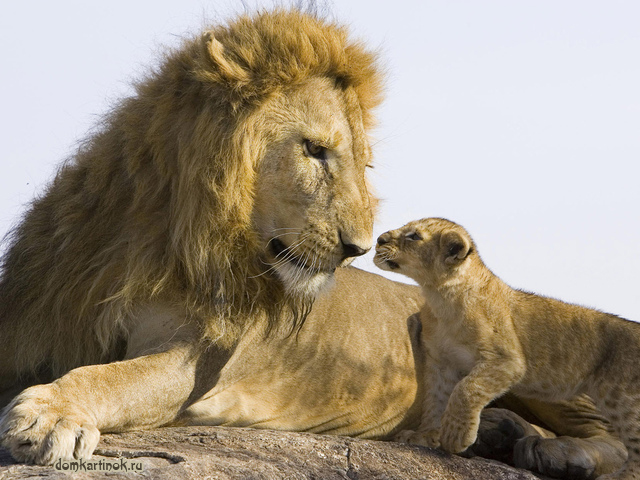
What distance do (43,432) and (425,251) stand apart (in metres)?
1.78

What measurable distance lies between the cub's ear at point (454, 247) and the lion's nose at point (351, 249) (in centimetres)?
52

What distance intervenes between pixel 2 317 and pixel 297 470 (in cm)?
138

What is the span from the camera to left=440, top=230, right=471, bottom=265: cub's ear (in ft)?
13.8

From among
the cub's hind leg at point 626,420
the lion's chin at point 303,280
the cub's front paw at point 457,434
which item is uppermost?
A: the lion's chin at point 303,280

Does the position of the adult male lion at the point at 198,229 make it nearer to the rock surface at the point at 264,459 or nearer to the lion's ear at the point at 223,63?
the lion's ear at the point at 223,63

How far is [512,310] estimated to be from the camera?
14.0 ft

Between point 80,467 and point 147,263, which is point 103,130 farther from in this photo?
point 80,467

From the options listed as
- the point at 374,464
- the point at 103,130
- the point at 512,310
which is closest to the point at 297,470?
the point at 374,464

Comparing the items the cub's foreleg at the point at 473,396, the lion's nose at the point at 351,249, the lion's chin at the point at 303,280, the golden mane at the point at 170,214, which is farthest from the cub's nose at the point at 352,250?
the cub's foreleg at the point at 473,396

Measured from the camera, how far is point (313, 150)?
3.89 meters

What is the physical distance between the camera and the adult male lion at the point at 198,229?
3799 millimetres

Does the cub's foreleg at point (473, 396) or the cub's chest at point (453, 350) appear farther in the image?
the cub's chest at point (453, 350)

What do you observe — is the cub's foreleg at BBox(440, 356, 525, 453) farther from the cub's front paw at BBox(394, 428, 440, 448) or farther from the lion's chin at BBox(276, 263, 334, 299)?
the lion's chin at BBox(276, 263, 334, 299)

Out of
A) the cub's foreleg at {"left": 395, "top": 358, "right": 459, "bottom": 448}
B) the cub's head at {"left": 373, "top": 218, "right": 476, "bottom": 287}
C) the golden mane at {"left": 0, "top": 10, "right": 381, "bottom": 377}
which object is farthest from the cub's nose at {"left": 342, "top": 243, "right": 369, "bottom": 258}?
the cub's foreleg at {"left": 395, "top": 358, "right": 459, "bottom": 448}
